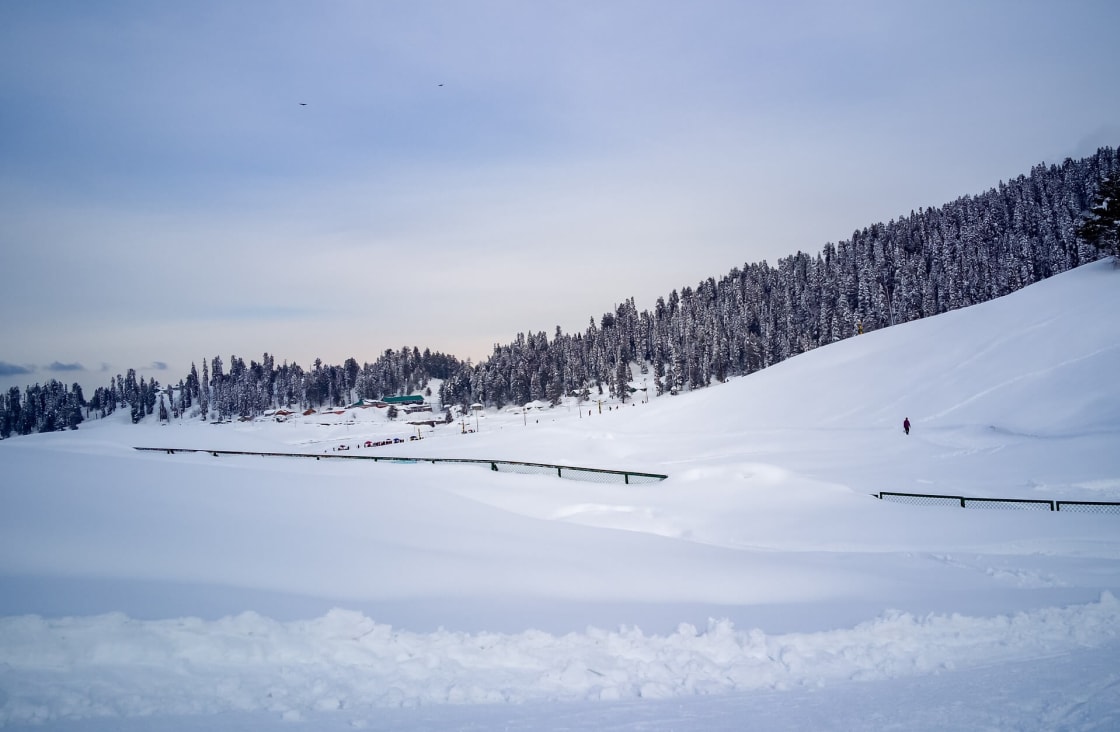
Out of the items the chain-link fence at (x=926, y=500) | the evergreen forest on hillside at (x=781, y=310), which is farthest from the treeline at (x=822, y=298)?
the chain-link fence at (x=926, y=500)

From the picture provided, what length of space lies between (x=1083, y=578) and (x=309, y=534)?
15208 millimetres

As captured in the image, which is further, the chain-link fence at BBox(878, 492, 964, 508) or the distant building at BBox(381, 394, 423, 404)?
the distant building at BBox(381, 394, 423, 404)

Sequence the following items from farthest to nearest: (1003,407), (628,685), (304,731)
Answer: (1003,407), (628,685), (304,731)

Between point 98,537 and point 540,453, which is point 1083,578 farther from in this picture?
point 540,453

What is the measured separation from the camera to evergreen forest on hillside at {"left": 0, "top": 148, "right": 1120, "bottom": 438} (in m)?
124

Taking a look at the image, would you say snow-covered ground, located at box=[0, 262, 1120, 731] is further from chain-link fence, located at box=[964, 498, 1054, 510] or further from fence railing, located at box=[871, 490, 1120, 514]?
chain-link fence, located at box=[964, 498, 1054, 510]

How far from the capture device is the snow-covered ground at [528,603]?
252 inches

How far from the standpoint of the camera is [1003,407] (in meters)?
37.1

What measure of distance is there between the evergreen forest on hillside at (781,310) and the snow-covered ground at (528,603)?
105729 millimetres

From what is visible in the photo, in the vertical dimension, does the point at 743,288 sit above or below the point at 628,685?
above

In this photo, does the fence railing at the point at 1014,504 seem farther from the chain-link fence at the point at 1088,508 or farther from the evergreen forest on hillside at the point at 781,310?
the evergreen forest on hillside at the point at 781,310

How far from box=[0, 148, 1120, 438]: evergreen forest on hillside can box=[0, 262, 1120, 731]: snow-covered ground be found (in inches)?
4163

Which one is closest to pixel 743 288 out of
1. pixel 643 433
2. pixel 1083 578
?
pixel 643 433

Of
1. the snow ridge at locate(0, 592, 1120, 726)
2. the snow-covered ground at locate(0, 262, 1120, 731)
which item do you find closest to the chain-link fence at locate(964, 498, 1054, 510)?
the snow-covered ground at locate(0, 262, 1120, 731)
